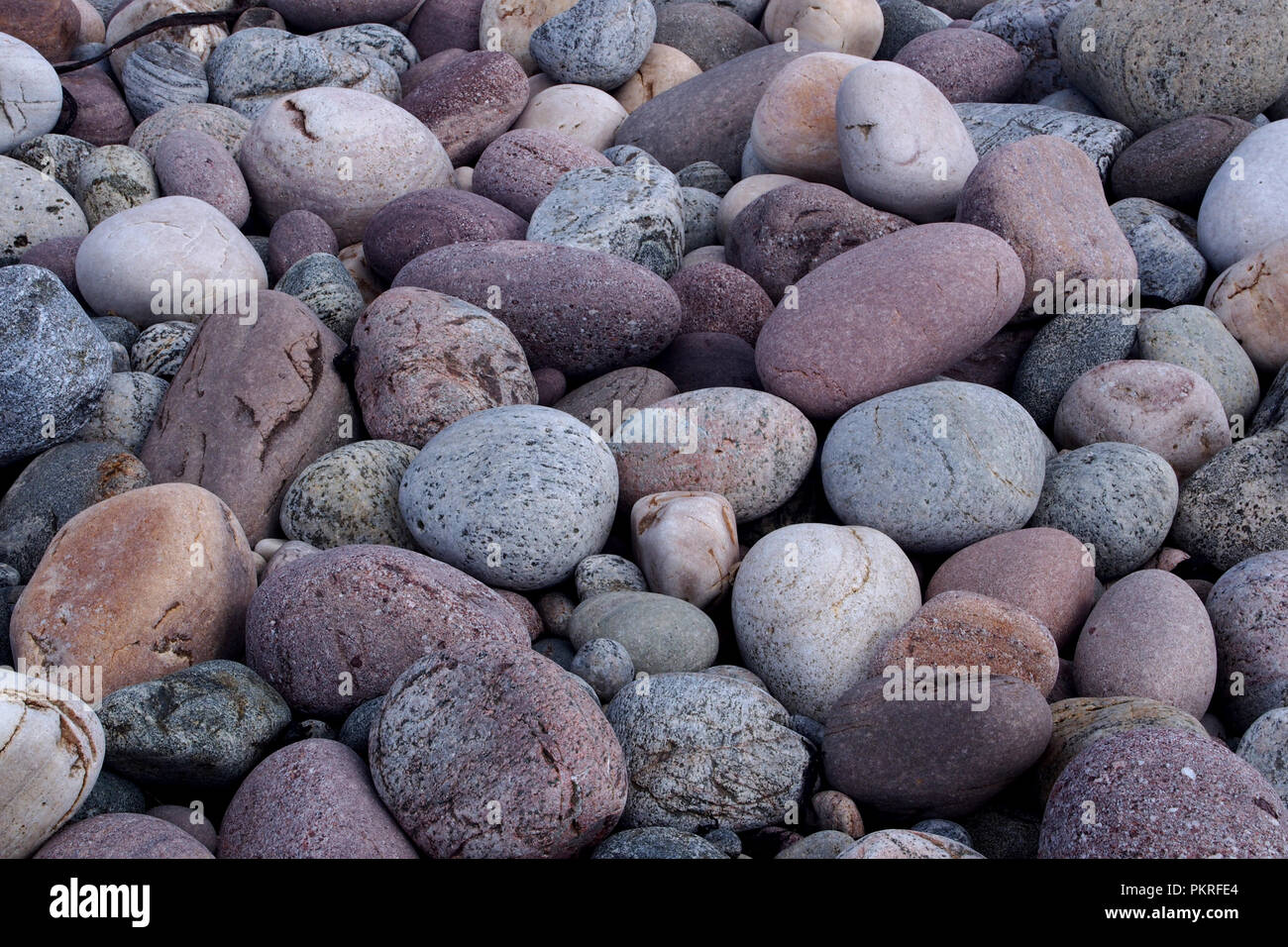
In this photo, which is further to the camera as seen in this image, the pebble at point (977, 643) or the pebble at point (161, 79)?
the pebble at point (161, 79)

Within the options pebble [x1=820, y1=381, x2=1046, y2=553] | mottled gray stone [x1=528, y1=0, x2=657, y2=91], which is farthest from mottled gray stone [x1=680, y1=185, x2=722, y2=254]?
pebble [x1=820, y1=381, x2=1046, y2=553]

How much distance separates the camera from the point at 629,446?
5.02 m

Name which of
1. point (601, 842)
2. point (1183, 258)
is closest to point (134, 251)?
point (601, 842)

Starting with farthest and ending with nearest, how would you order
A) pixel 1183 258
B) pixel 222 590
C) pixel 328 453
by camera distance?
pixel 1183 258 → pixel 328 453 → pixel 222 590

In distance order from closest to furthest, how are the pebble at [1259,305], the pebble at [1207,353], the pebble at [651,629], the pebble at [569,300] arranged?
1. the pebble at [651,629]
2. the pebble at [569,300]
3. the pebble at [1207,353]
4. the pebble at [1259,305]

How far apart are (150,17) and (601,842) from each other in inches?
294

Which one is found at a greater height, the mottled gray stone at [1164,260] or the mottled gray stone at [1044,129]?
the mottled gray stone at [1044,129]

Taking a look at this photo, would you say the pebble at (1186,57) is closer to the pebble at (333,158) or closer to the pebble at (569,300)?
the pebble at (569,300)

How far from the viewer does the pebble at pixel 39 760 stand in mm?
2869

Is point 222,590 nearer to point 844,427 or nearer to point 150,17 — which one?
point 844,427

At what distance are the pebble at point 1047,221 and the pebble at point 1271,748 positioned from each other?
2.74m

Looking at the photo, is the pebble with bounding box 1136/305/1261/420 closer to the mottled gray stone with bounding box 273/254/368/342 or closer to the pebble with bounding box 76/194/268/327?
the mottled gray stone with bounding box 273/254/368/342

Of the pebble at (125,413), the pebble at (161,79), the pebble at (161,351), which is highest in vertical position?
the pebble at (161,79)

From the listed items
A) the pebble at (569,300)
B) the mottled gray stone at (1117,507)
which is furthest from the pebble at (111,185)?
the mottled gray stone at (1117,507)
